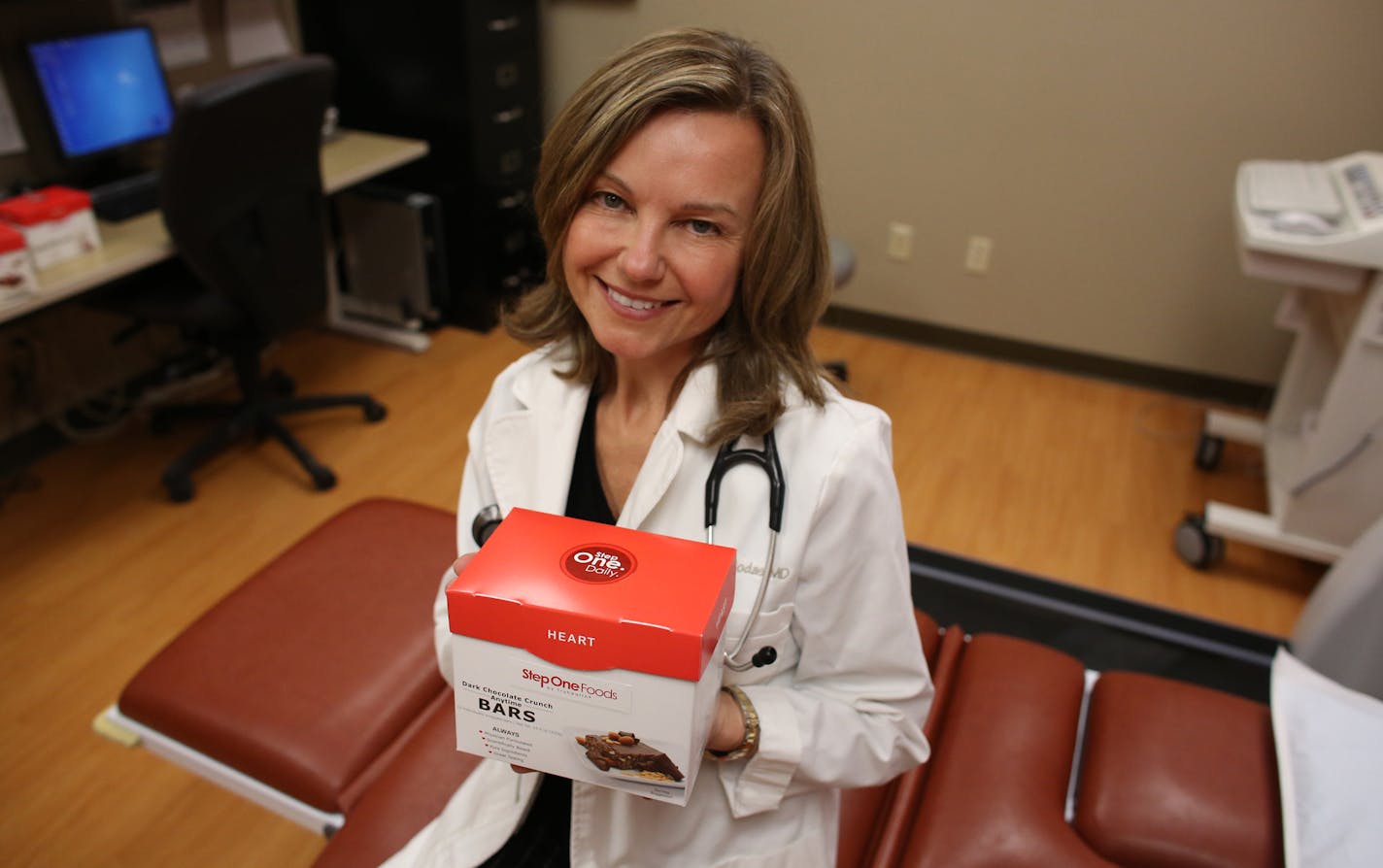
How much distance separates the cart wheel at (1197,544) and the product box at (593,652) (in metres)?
2.04

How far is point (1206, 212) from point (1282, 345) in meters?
0.49

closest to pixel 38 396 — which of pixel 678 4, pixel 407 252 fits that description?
pixel 407 252

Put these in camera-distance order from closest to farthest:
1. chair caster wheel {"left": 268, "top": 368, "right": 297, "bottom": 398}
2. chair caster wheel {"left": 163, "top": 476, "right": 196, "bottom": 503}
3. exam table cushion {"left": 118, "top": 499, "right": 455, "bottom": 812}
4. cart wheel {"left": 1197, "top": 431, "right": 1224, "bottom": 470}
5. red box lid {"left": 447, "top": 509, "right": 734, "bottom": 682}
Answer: red box lid {"left": 447, "top": 509, "right": 734, "bottom": 682}
exam table cushion {"left": 118, "top": 499, "right": 455, "bottom": 812}
chair caster wheel {"left": 163, "top": 476, "right": 196, "bottom": 503}
cart wheel {"left": 1197, "top": 431, "right": 1224, "bottom": 470}
chair caster wheel {"left": 268, "top": 368, "right": 297, "bottom": 398}

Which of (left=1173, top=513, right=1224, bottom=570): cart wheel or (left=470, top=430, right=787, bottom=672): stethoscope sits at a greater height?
(left=470, top=430, right=787, bottom=672): stethoscope

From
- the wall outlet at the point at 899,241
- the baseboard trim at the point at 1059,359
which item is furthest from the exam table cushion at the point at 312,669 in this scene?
the wall outlet at the point at 899,241

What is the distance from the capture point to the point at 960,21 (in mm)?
2887

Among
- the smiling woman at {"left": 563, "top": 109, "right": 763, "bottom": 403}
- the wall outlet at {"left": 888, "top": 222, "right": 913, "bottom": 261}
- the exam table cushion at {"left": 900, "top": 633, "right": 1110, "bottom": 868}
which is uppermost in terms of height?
Answer: the smiling woman at {"left": 563, "top": 109, "right": 763, "bottom": 403}

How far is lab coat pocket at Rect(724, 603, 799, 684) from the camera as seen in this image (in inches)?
35.6

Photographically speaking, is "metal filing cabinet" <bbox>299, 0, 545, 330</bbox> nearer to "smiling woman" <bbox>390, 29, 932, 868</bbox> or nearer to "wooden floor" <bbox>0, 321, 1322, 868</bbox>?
"wooden floor" <bbox>0, 321, 1322, 868</bbox>

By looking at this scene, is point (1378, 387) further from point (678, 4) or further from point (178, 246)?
point (178, 246)

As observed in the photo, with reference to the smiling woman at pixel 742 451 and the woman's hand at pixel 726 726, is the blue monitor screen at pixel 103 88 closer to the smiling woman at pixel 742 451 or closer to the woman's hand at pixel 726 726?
the smiling woman at pixel 742 451

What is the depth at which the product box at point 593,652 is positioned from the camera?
0.70 meters

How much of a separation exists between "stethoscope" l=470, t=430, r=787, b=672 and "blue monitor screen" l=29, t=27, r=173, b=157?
80.3 inches

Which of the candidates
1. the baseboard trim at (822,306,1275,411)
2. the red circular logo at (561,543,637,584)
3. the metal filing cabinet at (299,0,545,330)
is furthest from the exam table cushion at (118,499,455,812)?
the baseboard trim at (822,306,1275,411)
